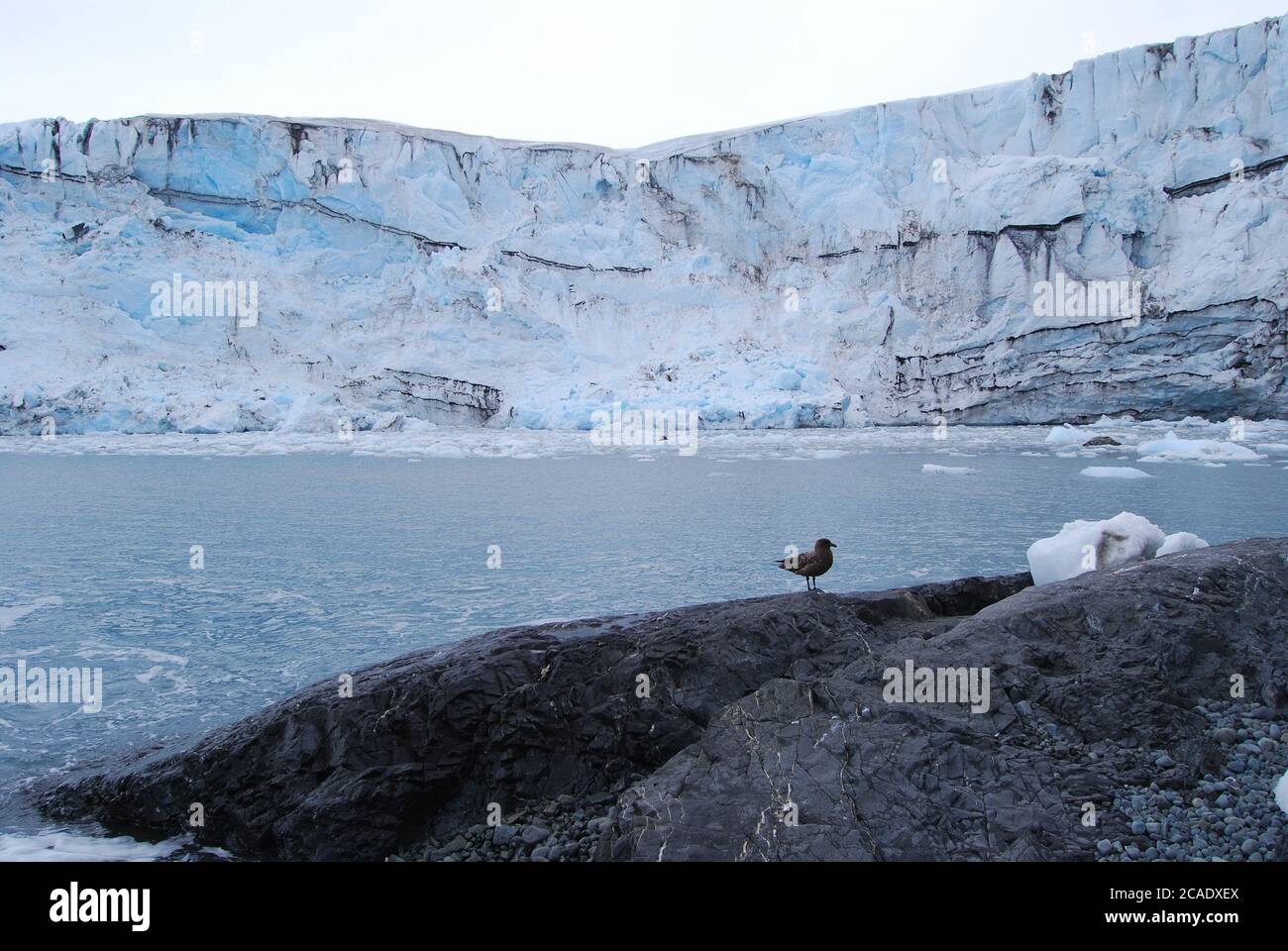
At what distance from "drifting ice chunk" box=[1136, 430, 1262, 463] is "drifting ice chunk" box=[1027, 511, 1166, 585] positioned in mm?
13764

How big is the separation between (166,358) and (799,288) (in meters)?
25.3

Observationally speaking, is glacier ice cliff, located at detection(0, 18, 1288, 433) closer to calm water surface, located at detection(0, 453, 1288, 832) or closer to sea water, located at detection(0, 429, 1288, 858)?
sea water, located at detection(0, 429, 1288, 858)

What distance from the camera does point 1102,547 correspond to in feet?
17.5

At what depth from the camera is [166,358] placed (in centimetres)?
3052

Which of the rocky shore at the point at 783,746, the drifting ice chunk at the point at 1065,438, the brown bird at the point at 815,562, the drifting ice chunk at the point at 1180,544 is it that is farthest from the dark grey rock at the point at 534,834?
the drifting ice chunk at the point at 1065,438

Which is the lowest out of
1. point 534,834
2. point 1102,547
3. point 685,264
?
point 534,834

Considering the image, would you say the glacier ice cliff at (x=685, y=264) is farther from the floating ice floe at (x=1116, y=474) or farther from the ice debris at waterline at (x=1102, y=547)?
the ice debris at waterline at (x=1102, y=547)

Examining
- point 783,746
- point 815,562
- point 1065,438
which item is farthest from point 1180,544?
point 1065,438

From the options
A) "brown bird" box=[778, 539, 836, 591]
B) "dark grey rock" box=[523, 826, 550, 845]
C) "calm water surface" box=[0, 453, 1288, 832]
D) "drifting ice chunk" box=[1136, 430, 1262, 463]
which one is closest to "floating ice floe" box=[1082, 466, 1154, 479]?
"calm water surface" box=[0, 453, 1288, 832]

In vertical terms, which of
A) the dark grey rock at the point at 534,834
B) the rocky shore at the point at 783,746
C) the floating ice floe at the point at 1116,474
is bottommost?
the dark grey rock at the point at 534,834

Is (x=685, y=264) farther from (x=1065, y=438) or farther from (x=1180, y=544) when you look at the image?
(x=1180, y=544)

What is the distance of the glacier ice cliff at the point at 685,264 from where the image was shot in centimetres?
2867

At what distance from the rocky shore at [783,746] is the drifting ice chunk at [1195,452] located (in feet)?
51.0

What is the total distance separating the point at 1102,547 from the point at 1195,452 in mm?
15099
